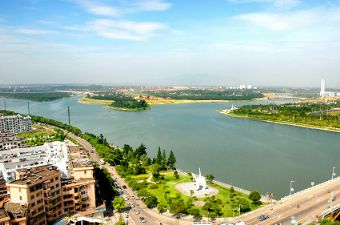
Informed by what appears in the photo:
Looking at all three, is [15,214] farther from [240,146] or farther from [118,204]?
[240,146]

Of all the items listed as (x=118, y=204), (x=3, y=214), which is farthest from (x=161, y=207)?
(x=3, y=214)

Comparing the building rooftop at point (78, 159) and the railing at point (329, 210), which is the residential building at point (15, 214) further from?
the railing at point (329, 210)

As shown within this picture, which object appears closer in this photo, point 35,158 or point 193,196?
point 193,196

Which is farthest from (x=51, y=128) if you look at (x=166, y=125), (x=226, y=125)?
(x=226, y=125)

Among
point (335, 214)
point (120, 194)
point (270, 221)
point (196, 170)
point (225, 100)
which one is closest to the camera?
point (270, 221)

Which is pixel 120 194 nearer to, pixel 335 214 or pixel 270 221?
pixel 270 221

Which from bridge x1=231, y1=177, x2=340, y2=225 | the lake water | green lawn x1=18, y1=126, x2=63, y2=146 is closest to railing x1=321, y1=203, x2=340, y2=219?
bridge x1=231, y1=177, x2=340, y2=225
